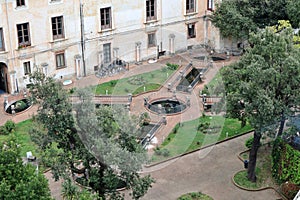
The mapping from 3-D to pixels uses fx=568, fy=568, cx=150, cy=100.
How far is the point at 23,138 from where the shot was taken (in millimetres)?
43656

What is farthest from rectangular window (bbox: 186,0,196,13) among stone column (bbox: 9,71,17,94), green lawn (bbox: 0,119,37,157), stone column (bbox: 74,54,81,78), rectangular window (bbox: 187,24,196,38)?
green lawn (bbox: 0,119,37,157)

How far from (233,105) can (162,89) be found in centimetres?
1598

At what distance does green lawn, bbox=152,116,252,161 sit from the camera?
1619 inches

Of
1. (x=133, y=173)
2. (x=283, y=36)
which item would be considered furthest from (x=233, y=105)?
(x=133, y=173)

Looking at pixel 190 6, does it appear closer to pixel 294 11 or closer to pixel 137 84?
pixel 294 11

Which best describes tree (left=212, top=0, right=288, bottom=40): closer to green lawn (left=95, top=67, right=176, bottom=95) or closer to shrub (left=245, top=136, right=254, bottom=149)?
green lawn (left=95, top=67, right=176, bottom=95)

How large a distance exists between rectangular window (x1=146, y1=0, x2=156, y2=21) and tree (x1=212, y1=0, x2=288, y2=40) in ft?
22.1

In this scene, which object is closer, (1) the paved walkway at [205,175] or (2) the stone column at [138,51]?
(1) the paved walkway at [205,175]

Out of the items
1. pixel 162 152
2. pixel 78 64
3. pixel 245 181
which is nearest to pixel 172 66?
pixel 78 64

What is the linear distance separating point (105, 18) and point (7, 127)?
51.3 ft

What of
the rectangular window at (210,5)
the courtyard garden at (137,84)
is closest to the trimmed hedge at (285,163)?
the courtyard garden at (137,84)

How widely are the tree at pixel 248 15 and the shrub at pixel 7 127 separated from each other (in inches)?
953

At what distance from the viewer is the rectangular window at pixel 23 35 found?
49906 millimetres

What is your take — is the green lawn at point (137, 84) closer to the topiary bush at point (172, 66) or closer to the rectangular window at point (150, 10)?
the topiary bush at point (172, 66)
